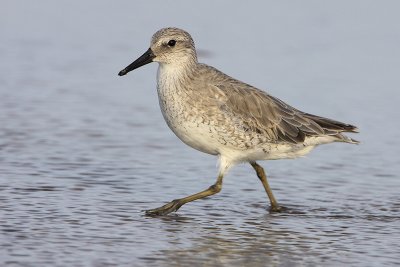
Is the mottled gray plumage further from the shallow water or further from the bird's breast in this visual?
the shallow water

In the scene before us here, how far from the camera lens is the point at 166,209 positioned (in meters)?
10.3

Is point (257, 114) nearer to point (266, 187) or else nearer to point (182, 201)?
point (266, 187)

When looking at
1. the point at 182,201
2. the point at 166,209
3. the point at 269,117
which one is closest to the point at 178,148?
the point at 269,117

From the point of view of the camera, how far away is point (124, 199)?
10.8 meters

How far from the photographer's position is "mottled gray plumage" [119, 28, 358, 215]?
34.8 ft

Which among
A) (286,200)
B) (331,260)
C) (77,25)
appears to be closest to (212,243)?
(331,260)

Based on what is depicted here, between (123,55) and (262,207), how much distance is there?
697cm

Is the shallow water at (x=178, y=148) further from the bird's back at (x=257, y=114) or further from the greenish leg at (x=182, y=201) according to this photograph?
the bird's back at (x=257, y=114)

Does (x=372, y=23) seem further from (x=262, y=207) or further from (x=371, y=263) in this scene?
(x=371, y=263)

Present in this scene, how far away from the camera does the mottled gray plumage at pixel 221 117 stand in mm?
10609

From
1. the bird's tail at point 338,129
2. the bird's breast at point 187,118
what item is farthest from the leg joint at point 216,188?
the bird's tail at point 338,129

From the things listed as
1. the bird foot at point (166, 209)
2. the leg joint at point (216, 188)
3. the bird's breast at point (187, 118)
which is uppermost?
the bird's breast at point (187, 118)

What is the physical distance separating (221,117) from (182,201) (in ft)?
3.20

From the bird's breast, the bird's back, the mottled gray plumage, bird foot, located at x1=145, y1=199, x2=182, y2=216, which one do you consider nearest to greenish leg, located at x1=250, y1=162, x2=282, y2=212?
the mottled gray plumage
